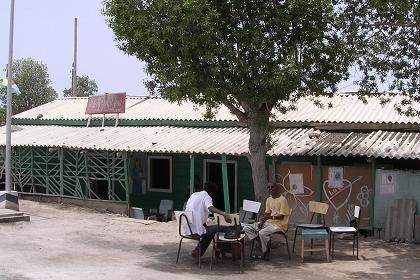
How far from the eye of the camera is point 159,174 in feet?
52.7

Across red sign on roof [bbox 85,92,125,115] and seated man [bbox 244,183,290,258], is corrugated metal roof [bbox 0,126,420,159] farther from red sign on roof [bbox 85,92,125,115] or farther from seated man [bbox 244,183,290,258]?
seated man [bbox 244,183,290,258]

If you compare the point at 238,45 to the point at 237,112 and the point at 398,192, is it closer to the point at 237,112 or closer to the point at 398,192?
the point at 237,112

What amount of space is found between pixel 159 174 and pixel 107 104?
112 inches

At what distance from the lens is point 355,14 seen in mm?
9961

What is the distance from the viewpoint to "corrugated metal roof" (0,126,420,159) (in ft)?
37.6

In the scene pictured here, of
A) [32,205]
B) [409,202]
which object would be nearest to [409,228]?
[409,202]

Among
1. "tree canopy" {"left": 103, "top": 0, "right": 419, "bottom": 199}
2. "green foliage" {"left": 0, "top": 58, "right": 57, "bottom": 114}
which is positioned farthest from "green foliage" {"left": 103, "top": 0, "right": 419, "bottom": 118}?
"green foliage" {"left": 0, "top": 58, "right": 57, "bottom": 114}

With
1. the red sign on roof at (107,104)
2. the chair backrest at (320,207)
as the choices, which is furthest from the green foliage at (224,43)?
the red sign on roof at (107,104)

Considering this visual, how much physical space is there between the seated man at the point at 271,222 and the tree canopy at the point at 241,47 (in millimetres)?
1296

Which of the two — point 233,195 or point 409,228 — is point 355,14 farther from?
point 233,195

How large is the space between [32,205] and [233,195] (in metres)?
5.51

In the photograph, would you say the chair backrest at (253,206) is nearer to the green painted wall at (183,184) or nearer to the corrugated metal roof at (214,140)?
the corrugated metal roof at (214,140)

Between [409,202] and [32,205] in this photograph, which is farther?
[32,205]

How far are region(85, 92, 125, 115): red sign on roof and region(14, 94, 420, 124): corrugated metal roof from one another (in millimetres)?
352
